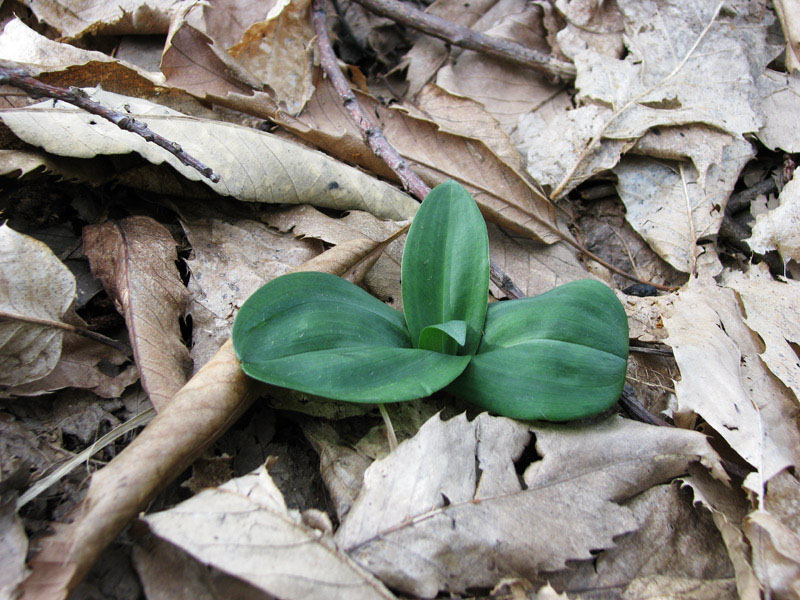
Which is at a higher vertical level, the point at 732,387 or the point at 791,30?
the point at 791,30

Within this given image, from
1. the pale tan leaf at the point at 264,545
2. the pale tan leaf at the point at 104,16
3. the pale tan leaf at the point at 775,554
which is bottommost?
the pale tan leaf at the point at 775,554

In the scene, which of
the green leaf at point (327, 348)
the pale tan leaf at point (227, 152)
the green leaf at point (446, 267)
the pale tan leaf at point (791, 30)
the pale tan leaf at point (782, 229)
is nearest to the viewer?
the green leaf at point (327, 348)

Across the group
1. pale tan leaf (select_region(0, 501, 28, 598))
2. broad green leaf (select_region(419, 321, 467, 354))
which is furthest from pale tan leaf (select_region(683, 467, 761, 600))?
pale tan leaf (select_region(0, 501, 28, 598))

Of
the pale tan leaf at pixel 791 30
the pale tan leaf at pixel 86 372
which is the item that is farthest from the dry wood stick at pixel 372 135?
the pale tan leaf at pixel 791 30

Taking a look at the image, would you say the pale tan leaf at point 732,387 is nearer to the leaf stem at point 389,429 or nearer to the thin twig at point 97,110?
the leaf stem at point 389,429

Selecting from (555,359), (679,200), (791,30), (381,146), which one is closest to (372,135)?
(381,146)

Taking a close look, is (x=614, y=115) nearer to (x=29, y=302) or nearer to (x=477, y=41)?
(x=477, y=41)

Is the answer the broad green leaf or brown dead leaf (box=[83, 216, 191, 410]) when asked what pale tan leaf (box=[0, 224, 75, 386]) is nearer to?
brown dead leaf (box=[83, 216, 191, 410])
